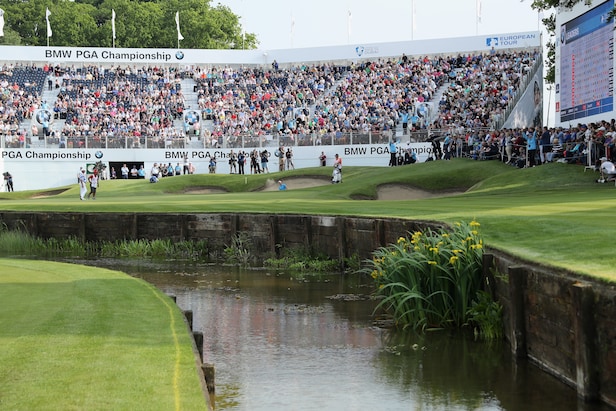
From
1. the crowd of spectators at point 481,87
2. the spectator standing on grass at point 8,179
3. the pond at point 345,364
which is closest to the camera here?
the pond at point 345,364

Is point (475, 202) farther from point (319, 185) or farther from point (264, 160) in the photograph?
point (264, 160)

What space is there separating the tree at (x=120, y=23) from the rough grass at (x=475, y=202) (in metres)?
60.2

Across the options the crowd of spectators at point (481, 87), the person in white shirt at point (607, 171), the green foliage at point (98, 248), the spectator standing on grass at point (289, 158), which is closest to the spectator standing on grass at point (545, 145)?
the person in white shirt at point (607, 171)

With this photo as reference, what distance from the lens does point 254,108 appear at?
2795 inches

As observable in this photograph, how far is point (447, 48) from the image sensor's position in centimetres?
7262

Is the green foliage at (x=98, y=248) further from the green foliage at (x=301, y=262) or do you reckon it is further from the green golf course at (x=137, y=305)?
the green foliage at (x=301, y=262)

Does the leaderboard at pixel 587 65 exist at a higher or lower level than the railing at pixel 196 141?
higher

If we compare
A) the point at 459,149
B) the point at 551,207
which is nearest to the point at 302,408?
the point at 551,207

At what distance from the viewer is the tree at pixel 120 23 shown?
111562 mm

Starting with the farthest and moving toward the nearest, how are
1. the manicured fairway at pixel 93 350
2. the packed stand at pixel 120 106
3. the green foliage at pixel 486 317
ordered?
the packed stand at pixel 120 106 < the green foliage at pixel 486 317 < the manicured fairway at pixel 93 350

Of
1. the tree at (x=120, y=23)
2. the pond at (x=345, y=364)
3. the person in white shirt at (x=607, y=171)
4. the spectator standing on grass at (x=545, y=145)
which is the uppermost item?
the tree at (x=120, y=23)

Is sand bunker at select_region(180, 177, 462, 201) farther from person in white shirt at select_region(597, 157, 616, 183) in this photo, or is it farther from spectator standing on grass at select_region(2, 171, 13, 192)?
spectator standing on grass at select_region(2, 171, 13, 192)

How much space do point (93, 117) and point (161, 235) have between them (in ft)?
136

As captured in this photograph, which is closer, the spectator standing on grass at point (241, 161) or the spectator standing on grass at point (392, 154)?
the spectator standing on grass at point (392, 154)
